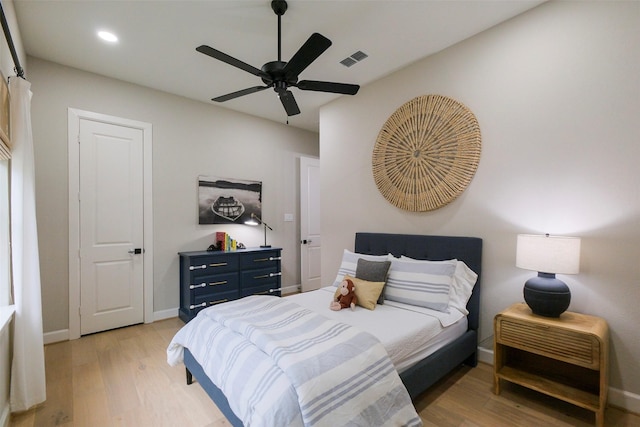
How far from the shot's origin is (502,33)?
8.14ft

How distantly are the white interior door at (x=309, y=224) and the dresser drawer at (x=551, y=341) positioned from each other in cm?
327

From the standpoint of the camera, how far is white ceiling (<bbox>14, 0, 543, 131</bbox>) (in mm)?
2275

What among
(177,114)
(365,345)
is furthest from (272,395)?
(177,114)

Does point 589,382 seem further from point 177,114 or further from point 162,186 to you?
point 177,114

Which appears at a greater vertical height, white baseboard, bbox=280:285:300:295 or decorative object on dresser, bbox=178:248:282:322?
decorative object on dresser, bbox=178:248:282:322

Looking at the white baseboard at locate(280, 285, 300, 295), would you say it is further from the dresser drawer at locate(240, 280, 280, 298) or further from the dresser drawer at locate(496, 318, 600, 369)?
the dresser drawer at locate(496, 318, 600, 369)

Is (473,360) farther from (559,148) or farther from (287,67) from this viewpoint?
(287,67)

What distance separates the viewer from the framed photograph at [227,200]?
4.07 meters

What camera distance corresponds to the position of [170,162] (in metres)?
3.80

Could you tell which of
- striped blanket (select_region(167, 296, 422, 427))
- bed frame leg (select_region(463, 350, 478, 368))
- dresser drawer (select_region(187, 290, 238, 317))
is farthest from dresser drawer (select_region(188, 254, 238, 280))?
bed frame leg (select_region(463, 350, 478, 368))

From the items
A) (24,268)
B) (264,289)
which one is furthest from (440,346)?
(24,268)

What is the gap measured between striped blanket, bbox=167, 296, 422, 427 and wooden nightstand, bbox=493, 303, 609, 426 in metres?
0.97

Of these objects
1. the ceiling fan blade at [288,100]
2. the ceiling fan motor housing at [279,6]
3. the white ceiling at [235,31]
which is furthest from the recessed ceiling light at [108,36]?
the ceiling fan blade at [288,100]

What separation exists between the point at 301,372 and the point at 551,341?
5.56 ft
